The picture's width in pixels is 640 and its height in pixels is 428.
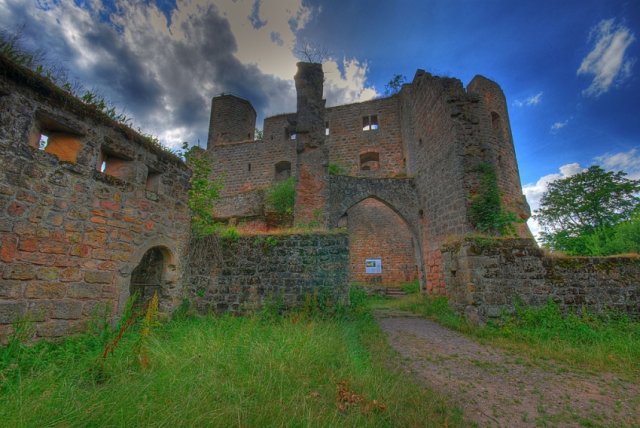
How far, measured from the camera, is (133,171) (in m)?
5.08

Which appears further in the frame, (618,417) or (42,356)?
(42,356)

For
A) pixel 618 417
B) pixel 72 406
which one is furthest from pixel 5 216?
pixel 618 417

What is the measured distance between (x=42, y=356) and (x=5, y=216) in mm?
1763

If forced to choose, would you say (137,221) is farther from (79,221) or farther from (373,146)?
(373,146)

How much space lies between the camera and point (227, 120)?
66.9ft

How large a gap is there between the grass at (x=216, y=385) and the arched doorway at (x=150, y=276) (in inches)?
70.1

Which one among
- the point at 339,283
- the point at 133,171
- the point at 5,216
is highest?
the point at 133,171

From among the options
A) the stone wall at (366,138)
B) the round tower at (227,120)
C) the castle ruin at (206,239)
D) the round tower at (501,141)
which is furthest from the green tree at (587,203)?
the round tower at (227,120)

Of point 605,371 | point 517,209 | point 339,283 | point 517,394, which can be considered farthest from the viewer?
point 517,209

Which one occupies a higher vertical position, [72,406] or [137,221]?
[137,221]

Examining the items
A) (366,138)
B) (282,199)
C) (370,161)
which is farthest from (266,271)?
(370,161)

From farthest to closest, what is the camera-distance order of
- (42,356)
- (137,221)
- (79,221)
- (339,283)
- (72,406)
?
(339,283), (137,221), (79,221), (42,356), (72,406)

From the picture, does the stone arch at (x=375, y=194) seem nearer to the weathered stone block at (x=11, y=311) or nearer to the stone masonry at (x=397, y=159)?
the stone masonry at (x=397, y=159)

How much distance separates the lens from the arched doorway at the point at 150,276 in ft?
19.5
